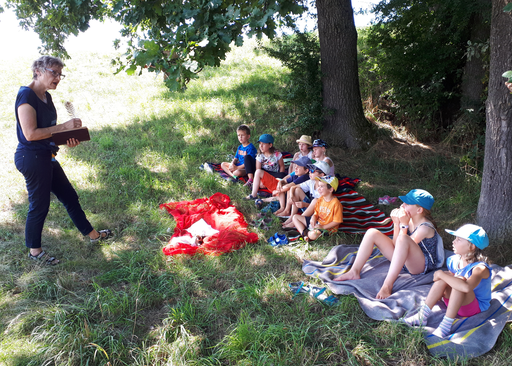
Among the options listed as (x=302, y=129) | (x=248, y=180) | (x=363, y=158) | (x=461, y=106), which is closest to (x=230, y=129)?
(x=302, y=129)

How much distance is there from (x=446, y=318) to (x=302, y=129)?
16.4ft

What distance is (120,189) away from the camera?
19.1 feet

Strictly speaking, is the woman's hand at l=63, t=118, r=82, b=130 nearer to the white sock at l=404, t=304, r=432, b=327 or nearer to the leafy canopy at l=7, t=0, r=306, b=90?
the leafy canopy at l=7, t=0, r=306, b=90

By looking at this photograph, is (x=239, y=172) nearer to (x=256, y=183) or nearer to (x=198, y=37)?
(x=256, y=183)

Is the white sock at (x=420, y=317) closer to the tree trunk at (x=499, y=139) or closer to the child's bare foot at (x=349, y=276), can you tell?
the child's bare foot at (x=349, y=276)

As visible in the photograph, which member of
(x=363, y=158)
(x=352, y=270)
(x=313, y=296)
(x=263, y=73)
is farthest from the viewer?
(x=263, y=73)

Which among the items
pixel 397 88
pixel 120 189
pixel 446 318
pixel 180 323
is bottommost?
pixel 446 318

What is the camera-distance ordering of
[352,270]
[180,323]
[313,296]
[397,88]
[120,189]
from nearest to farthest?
[180,323] < [313,296] < [352,270] < [120,189] < [397,88]

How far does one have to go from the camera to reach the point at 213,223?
4.86 metres

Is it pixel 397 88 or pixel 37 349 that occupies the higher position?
pixel 397 88

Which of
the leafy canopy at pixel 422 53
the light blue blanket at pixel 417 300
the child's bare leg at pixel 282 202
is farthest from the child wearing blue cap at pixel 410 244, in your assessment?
the leafy canopy at pixel 422 53

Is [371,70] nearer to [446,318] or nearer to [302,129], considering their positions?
[302,129]

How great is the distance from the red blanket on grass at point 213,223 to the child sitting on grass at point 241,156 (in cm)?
94

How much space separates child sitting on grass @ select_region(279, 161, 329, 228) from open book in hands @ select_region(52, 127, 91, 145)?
2705 millimetres
